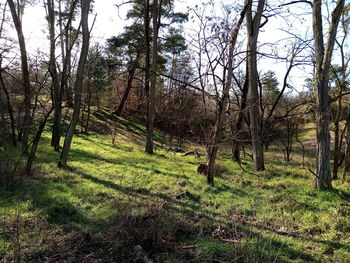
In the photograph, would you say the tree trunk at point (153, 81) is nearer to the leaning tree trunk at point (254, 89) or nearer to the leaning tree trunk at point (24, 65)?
the leaning tree trunk at point (254, 89)

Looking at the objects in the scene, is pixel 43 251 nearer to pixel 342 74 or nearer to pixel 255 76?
pixel 255 76

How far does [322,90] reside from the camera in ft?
25.6

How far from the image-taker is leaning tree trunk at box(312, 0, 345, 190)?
7.69 m

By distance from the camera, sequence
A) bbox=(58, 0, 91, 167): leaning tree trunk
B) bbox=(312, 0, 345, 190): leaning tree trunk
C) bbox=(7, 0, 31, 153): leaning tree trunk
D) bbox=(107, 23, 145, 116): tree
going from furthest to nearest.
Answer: bbox=(107, 23, 145, 116): tree → bbox=(7, 0, 31, 153): leaning tree trunk → bbox=(58, 0, 91, 167): leaning tree trunk → bbox=(312, 0, 345, 190): leaning tree trunk

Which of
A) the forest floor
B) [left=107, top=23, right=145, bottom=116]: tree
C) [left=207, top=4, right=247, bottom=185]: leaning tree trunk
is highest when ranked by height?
[left=107, top=23, right=145, bottom=116]: tree

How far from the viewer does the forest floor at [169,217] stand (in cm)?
439

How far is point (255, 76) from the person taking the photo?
421 inches

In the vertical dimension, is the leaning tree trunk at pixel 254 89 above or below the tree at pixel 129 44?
below

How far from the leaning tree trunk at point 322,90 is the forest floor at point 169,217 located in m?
0.51

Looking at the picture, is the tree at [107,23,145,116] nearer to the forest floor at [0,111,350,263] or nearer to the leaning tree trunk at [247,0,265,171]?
the leaning tree trunk at [247,0,265,171]

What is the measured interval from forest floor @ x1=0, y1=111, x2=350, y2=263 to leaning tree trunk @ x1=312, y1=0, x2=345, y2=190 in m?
0.51

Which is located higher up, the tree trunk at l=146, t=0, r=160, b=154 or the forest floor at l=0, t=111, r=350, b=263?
the tree trunk at l=146, t=0, r=160, b=154

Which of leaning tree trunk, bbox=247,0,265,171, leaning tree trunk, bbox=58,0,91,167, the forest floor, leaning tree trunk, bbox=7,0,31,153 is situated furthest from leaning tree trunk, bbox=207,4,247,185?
leaning tree trunk, bbox=7,0,31,153

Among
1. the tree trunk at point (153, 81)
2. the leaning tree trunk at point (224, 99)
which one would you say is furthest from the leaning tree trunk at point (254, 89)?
the tree trunk at point (153, 81)
